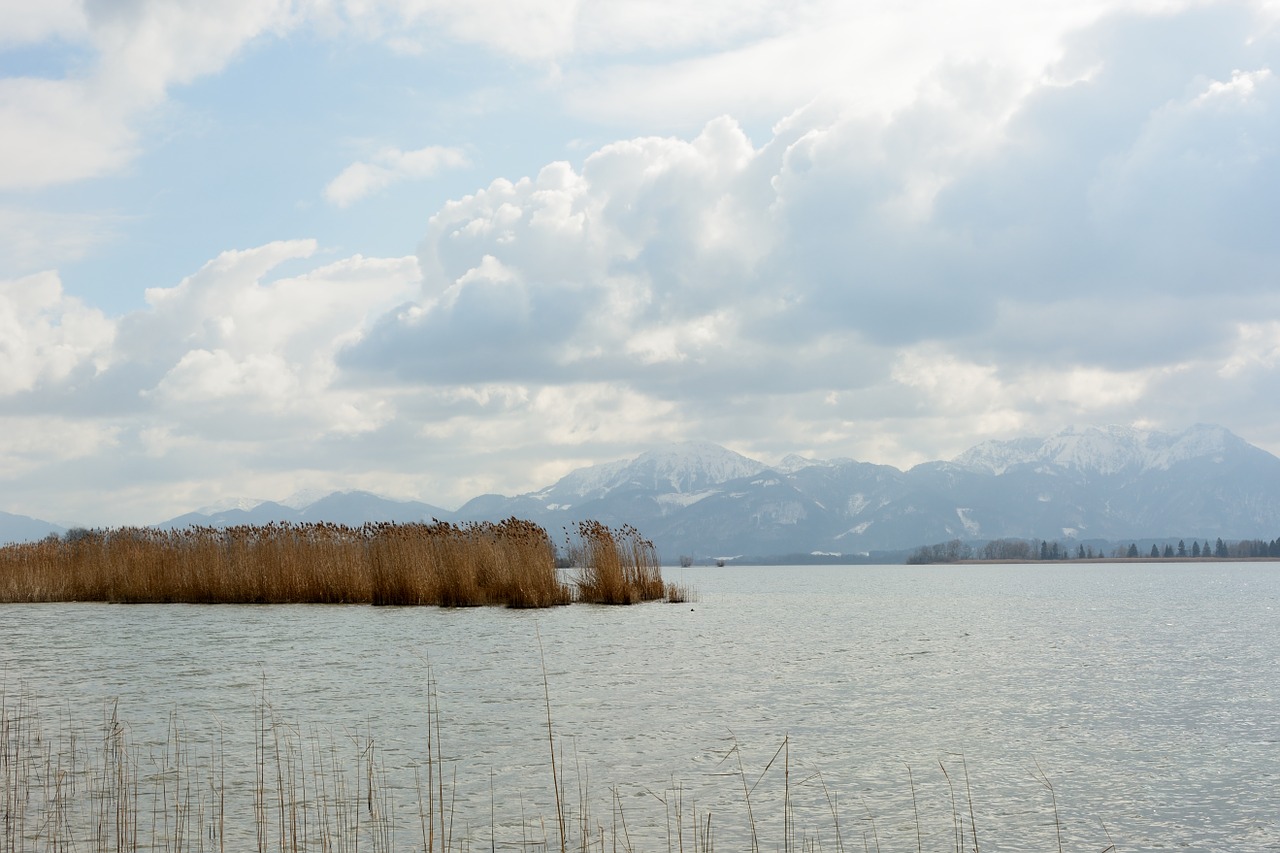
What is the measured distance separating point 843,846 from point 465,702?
310 inches

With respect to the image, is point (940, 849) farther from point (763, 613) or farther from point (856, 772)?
point (763, 613)

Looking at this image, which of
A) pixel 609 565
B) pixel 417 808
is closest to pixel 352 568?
pixel 609 565

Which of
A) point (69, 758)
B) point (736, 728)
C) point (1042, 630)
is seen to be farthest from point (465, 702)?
point (1042, 630)

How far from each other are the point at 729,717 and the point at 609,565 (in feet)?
60.7

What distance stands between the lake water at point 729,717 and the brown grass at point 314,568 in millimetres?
4100

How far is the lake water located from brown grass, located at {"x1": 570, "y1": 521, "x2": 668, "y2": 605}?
505 centimetres

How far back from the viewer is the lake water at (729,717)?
9.16m

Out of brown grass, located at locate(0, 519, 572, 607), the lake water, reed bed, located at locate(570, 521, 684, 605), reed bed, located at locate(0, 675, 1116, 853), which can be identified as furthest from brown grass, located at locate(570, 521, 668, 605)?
reed bed, located at locate(0, 675, 1116, 853)

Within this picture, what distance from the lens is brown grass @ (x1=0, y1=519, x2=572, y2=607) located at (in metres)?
32.1

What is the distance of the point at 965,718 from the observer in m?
14.3

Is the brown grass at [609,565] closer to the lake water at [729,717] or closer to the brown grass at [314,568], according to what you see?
the brown grass at [314,568]

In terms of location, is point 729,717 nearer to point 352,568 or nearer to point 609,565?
point 609,565

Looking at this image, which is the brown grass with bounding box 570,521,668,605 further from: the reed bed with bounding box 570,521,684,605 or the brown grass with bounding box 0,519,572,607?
the brown grass with bounding box 0,519,572,607

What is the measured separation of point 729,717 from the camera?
14.0 metres
